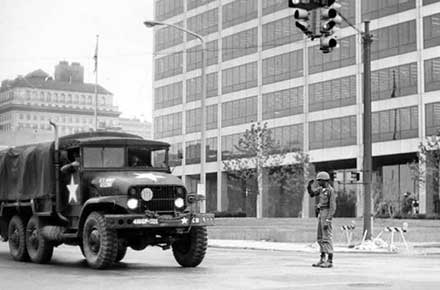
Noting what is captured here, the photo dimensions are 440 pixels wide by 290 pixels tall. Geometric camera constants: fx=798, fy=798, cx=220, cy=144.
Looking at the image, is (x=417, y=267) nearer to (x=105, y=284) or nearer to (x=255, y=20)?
(x=105, y=284)

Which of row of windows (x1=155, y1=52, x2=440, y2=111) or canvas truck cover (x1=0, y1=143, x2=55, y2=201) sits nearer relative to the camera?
canvas truck cover (x1=0, y1=143, x2=55, y2=201)

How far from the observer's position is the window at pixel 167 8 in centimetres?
9250

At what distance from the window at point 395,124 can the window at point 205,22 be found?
85.2 ft

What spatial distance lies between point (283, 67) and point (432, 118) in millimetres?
19353

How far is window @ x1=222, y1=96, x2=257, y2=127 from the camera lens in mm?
80125

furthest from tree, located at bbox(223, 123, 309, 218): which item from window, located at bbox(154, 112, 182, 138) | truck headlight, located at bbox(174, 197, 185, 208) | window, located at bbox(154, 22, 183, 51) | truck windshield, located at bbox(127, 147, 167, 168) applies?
truck headlight, located at bbox(174, 197, 185, 208)

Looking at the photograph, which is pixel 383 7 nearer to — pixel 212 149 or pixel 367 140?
pixel 212 149

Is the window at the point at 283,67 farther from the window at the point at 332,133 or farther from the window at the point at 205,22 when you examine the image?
the window at the point at 205,22

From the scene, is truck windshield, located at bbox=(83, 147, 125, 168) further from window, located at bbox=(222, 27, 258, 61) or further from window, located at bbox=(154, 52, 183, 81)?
window, located at bbox=(154, 52, 183, 81)

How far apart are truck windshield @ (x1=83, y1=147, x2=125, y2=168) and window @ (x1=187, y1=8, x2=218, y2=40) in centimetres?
7081

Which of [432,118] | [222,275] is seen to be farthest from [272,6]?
[222,275]

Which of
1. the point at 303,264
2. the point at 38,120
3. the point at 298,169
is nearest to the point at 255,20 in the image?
the point at 298,169

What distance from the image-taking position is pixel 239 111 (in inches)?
3216

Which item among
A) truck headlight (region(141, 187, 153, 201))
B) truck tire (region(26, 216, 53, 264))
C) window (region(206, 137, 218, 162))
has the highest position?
window (region(206, 137, 218, 162))
